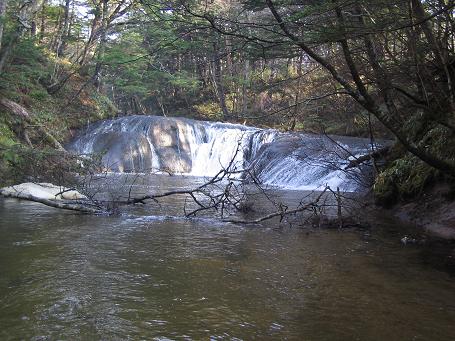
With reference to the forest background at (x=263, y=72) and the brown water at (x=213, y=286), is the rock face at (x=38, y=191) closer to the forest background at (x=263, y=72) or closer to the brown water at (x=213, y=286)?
the forest background at (x=263, y=72)

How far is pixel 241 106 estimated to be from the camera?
108 feet

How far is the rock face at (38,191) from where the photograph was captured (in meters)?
9.23

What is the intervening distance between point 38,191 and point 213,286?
21.1ft

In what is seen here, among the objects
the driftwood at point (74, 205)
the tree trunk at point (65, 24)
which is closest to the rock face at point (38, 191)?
the driftwood at point (74, 205)

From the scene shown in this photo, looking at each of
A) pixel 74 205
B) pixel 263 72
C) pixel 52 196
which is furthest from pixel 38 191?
pixel 263 72

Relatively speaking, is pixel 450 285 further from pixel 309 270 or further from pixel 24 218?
pixel 24 218

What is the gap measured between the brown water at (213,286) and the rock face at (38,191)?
2469mm

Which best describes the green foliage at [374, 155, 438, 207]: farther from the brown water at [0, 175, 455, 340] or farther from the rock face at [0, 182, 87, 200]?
the rock face at [0, 182, 87, 200]

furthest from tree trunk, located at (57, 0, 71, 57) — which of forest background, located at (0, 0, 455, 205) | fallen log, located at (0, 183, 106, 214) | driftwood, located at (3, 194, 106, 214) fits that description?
driftwood, located at (3, 194, 106, 214)

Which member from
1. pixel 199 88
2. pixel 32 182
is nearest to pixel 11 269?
pixel 32 182

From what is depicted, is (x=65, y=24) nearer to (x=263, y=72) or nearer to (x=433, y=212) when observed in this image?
(x=263, y=72)

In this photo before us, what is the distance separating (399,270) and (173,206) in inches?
205

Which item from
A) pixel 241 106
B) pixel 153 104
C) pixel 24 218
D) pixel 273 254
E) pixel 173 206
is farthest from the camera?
pixel 153 104

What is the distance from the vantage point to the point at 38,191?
31.2ft
